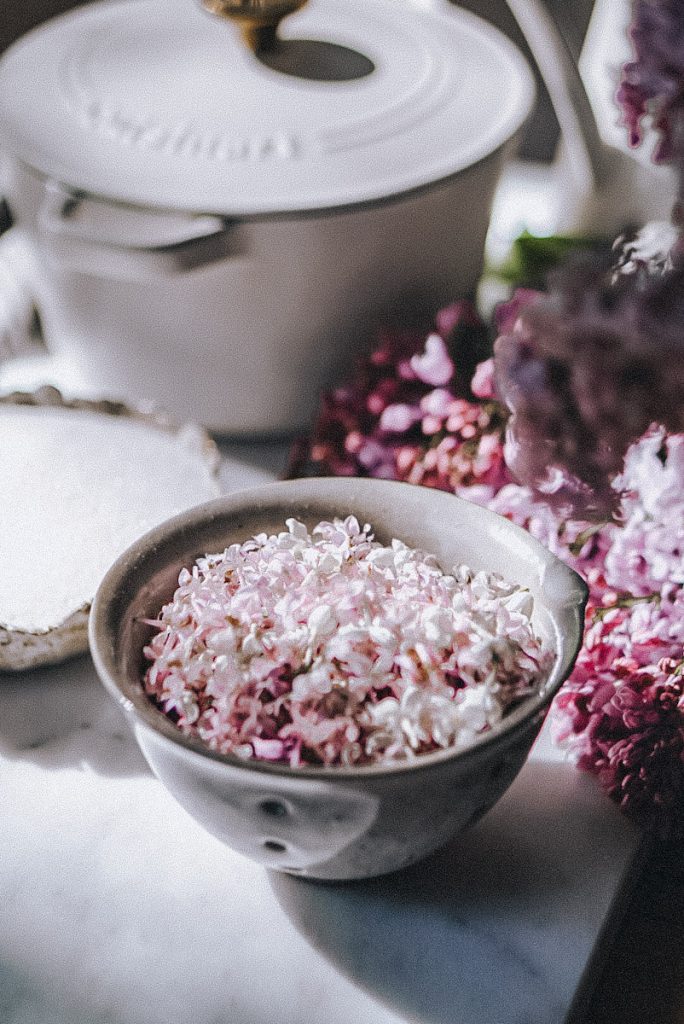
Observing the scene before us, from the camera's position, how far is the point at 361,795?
0.37 m

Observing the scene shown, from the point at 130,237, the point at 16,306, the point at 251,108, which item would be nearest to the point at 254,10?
the point at 251,108

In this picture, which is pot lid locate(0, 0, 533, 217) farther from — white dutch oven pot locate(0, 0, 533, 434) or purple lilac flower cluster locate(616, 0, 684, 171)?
purple lilac flower cluster locate(616, 0, 684, 171)

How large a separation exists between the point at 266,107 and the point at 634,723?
0.44 m

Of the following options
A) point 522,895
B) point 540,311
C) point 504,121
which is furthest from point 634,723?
point 504,121

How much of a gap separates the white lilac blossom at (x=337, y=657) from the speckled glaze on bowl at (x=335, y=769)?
1cm

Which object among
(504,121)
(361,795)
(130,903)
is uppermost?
(504,121)

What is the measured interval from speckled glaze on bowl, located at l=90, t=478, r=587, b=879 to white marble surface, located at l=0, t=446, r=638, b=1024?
0.04 meters

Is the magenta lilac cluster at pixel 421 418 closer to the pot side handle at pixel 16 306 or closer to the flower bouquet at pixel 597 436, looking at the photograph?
the flower bouquet at pixel 597 436

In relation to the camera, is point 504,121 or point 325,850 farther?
point 504,121

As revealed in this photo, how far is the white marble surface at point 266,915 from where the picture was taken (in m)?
0.44

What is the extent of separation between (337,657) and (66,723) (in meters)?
0.23

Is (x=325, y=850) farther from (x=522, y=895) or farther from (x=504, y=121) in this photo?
(x=504, y=121)

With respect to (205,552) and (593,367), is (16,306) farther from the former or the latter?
(593,367)

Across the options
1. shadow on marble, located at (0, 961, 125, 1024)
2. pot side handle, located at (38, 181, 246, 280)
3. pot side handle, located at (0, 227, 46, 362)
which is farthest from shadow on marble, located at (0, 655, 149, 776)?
pot side handle, located at (0, 227, 46, 362)
